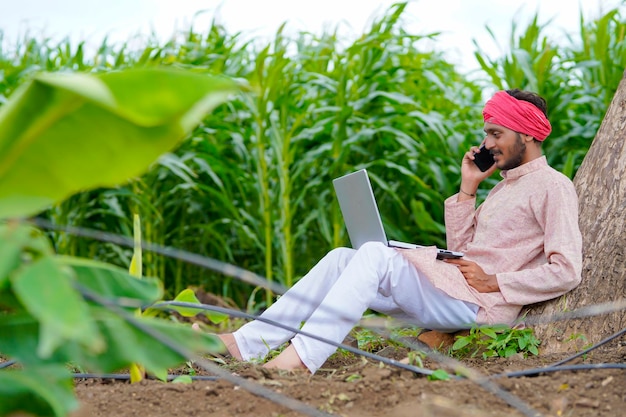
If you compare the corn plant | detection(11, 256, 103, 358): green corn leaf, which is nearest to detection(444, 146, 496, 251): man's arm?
the corn plant

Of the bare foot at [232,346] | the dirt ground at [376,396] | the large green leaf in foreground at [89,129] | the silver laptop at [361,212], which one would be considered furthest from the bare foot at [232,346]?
the large green leaf in foreground at [89,129]

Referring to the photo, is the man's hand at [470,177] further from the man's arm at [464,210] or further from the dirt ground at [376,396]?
the dirt ground at [376,396]

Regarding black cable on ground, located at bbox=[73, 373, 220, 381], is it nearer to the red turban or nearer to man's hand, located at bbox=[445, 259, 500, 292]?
man's hand, located at bbox=[445, 259, 500, 292]

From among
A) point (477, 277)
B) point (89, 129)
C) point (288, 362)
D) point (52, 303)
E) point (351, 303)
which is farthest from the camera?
point (477, 277)

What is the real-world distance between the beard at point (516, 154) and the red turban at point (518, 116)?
0.04 meters

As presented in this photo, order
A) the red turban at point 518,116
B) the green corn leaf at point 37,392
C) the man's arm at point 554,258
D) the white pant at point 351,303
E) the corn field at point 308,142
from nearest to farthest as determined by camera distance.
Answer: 1. the green corn leaf at point 37,392
2. the white pant at point 351,303
3. the man's arm at point 554,258
4. the red turban at point 518,116
5. the corn field at point 308,142

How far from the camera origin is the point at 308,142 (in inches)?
189

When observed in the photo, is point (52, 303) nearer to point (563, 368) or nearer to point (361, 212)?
point (563, 368)

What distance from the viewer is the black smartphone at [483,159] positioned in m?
3.14

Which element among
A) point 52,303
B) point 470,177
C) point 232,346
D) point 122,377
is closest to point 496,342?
point 470,177

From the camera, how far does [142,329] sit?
4.32 ft

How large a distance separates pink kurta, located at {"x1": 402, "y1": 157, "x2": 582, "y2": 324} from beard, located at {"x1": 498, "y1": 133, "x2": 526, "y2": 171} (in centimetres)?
3

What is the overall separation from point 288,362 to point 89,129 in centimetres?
137

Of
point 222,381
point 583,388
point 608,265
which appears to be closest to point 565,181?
point 608,265
